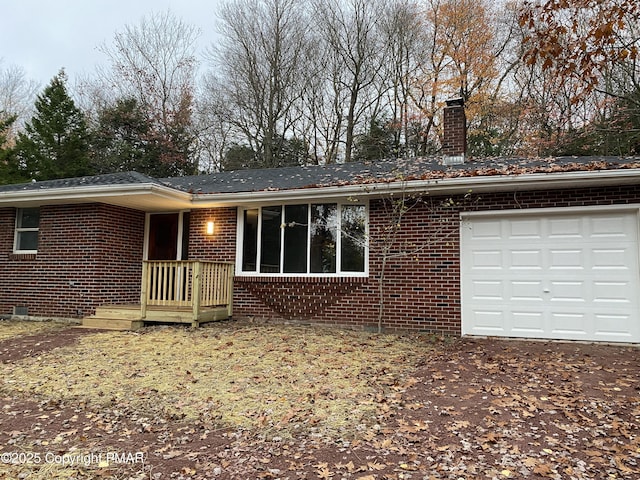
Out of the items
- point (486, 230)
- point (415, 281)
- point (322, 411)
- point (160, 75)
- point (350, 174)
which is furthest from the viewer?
point (160, 75)

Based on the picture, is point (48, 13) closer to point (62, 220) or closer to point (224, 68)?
point (224, 68)

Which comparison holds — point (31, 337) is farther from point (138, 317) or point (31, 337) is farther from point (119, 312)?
point (138, 317)

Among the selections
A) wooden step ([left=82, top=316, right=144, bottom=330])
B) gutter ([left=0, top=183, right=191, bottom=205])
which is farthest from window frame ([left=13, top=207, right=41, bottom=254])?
wooden step ([left=82, top=316, right=144, bottom=330])

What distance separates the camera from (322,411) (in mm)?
4137

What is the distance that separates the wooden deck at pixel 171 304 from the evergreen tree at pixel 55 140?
15186 mm

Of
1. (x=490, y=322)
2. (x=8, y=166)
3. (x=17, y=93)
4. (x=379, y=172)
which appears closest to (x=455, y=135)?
(x=379, y=172)

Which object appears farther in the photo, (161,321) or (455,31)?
(455,31)

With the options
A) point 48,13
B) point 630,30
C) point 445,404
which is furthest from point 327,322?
point 48,13

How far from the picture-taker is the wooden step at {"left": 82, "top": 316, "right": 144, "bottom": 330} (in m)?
8.34

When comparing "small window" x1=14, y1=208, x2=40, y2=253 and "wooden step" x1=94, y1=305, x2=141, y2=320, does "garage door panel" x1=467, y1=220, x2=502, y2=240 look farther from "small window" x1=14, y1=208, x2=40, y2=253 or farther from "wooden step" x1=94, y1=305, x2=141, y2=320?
"small window" x1=14, y1=208, x2=40, y2=253

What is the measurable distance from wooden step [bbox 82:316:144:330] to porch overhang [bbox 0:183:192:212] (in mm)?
2341

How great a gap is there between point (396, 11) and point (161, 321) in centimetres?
1659

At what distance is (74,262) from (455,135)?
855cm

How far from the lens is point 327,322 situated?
8.45 metres
